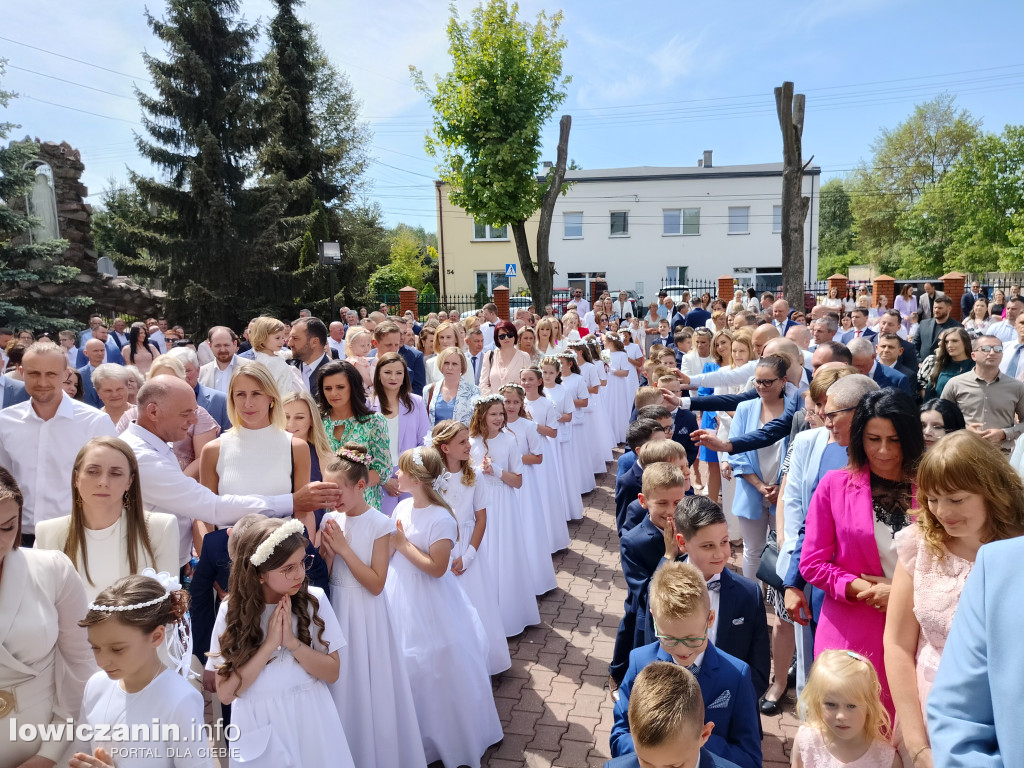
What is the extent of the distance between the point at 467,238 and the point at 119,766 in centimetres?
3626

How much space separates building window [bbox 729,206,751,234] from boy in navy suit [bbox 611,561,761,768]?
36.3 metres

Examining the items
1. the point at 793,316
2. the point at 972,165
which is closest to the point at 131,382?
the point at 793,316

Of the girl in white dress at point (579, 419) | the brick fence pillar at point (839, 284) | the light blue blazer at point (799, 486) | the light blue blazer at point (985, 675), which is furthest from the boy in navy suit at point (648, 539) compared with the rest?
the brick fence pillar at point (839, 284)

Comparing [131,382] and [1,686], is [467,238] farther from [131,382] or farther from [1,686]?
[1,686]

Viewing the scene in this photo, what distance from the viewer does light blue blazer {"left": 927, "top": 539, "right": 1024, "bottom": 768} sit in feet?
4.55

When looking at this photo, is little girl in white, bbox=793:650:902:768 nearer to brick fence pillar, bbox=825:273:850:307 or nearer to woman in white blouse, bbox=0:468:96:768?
woman in white blouse, bbox=0:468:96:768

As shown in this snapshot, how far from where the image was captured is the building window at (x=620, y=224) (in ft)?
121

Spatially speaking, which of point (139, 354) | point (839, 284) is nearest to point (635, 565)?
point (139, 354)

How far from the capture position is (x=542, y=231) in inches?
826

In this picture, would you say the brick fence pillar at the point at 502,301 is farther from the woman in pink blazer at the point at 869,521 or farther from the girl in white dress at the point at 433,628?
the woman in pink blazer at the point at 869,521

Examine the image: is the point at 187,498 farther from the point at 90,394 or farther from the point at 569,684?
the point at 90,394

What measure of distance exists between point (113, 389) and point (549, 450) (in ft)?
13.0

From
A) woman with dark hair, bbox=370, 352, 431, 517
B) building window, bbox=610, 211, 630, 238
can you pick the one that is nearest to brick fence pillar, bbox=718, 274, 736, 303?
building window, bbox=610, 211, 630, 238

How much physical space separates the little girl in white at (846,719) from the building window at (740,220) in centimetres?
3620
